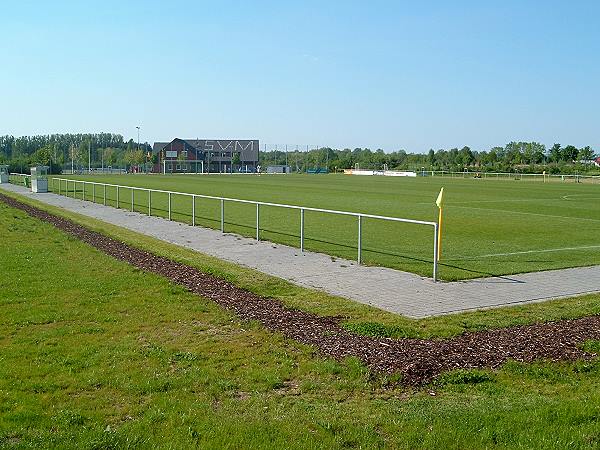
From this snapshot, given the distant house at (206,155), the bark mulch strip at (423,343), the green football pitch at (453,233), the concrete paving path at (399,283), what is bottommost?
the green football pitch at (453,233)

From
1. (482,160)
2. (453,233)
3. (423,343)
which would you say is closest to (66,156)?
(482,160)

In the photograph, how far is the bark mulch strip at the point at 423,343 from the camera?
705 cm

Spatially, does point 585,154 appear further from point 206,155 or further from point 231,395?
point 231,395

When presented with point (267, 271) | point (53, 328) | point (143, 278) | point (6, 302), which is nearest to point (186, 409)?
point (53, 328)

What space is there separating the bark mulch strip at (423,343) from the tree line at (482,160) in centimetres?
9415

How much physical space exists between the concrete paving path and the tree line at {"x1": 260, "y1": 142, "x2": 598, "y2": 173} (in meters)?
88.8

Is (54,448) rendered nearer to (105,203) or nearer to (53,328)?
(53,328)

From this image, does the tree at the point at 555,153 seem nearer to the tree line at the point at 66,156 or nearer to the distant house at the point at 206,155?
the distant house at the point at 206,155

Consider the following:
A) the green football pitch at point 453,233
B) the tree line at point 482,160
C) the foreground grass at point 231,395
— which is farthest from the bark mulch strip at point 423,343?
the tree line at point 482,160

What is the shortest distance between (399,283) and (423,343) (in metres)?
4.32

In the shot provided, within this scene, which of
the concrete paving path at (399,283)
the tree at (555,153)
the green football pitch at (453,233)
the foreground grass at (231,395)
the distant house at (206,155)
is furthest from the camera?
the distant house at (206,155)

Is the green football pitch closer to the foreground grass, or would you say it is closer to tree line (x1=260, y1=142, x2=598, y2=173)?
the foreground grass

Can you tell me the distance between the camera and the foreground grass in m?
5.15

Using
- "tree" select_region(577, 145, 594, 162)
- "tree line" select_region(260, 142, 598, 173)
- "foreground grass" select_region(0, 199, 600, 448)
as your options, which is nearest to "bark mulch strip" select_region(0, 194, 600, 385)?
"foreground grass" select_region(0, 199, 600, 448)
